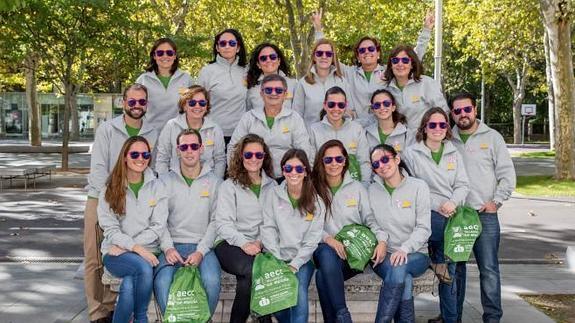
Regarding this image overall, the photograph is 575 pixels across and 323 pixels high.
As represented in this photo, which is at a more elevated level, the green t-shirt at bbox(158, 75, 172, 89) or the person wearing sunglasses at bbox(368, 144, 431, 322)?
the green t-shirt at bbox(158, 75, 172, 89)

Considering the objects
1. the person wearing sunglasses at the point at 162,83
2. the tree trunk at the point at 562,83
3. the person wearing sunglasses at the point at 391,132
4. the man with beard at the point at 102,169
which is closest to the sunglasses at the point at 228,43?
the person wearing sunglasses at the point at 162,83

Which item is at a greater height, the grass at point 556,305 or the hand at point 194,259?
the hand at point 194,259

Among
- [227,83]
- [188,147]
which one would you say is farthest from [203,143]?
[227,83]

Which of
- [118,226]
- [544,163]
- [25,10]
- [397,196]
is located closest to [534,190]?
[544,163]

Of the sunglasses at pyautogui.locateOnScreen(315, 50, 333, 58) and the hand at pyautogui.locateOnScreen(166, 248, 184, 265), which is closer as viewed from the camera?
the hand at pyautogui.locateOnScreen(166, 248, 184, 265)

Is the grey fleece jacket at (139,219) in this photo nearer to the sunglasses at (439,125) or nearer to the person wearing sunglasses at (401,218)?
the person wearing sunglasses at (401,218)

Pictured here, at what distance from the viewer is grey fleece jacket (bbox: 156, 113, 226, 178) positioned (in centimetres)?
593

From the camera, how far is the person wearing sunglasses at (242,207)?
17.3 feet

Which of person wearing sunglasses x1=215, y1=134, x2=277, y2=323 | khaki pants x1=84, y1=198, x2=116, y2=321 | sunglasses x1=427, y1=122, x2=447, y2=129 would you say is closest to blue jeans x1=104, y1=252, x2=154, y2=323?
person wearing sunglasses x1=215, y1=134, x2=277, y2=323

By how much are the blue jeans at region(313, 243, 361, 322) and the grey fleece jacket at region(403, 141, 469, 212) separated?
1012 millimetres

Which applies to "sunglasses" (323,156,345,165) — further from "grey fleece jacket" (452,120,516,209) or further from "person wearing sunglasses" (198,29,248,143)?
"person wearing sunglasses" (198,29,248,143)

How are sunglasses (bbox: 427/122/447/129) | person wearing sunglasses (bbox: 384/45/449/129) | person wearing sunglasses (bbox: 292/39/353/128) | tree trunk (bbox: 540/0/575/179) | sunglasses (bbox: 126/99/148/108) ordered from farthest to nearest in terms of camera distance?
tree trunk (bbox: 540/0/575/179), person wearing sunglasses (bbox: 292/39/353/128), person wearing sunglasses (bbox: 384/45/449/129), sunglasses (bbox: 126/99/148/108), sunglasses (bbox: 427/122/447/129)

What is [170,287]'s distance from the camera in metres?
5.09

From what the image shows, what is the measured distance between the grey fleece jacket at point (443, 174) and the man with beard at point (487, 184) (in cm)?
18
